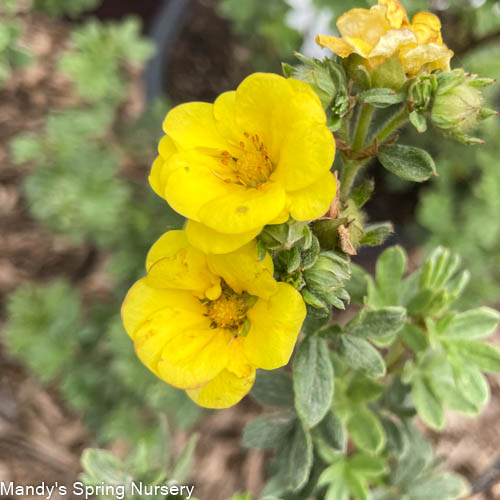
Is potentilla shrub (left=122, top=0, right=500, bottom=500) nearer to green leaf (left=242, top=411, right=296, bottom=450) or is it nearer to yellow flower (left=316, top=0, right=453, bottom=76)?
yellow flower (left=316, top=0, right=453, bottom=76)

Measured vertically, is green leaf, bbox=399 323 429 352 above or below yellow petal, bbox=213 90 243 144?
below

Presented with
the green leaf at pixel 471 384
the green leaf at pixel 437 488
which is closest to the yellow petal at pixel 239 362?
the green leaf at pixel 471 384

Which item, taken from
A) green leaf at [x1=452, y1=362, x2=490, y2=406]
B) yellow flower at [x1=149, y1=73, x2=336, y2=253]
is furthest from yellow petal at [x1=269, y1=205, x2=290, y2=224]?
green leaf at [x1=452, y1=362, x2=490, y2=406]

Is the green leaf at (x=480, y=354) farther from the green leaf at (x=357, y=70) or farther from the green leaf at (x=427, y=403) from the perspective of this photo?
the green leaf at (x=357, y=70)

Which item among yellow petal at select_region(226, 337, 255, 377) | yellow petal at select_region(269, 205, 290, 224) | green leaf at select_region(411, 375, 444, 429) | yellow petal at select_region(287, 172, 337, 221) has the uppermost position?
yellow petal at select_region(287, 172, 337, 221)

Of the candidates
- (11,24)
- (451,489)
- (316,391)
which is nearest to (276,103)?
(316,391)

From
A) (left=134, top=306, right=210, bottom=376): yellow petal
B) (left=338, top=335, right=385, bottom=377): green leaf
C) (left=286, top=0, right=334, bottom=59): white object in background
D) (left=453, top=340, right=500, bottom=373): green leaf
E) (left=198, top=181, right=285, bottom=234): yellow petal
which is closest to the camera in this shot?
(left=198, top=181, right=285, bottom=234): yellow petal

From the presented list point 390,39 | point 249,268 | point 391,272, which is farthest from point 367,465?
point 390,39
